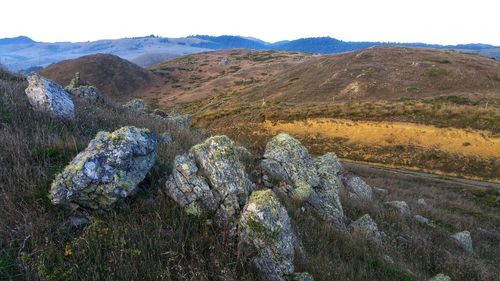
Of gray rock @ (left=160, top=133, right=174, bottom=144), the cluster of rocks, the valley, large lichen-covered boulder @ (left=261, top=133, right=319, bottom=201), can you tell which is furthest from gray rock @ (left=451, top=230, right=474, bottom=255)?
gray rock @ (left=160, top=133, right=174, bottom=144)

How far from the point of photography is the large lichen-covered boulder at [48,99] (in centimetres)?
939

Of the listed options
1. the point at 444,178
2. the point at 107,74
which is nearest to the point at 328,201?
the point at 444,178

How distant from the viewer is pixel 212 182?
670 cm

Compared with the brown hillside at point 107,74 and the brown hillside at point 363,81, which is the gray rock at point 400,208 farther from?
the brown hillside at point 107,74

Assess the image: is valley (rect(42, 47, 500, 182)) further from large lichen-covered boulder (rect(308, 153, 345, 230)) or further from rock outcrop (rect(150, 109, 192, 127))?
large lichen-covered boulder (rect(308, 153, 345, 230))

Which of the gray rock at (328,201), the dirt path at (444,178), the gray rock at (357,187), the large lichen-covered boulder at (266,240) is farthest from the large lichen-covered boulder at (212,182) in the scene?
the dirt path at (444,178)

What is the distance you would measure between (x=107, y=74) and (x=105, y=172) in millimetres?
115549

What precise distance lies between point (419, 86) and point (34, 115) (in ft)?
238

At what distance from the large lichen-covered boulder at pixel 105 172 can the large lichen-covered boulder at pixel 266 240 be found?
2025 millimetres

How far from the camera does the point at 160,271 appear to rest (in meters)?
4.77

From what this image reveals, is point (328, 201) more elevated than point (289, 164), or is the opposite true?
point (289, 164)

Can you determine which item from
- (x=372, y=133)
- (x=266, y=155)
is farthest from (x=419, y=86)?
(x=266, y=155)

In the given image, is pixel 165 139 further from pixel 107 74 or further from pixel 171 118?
pixel 107 74

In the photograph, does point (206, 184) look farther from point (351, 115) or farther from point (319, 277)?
point (351, 115)
